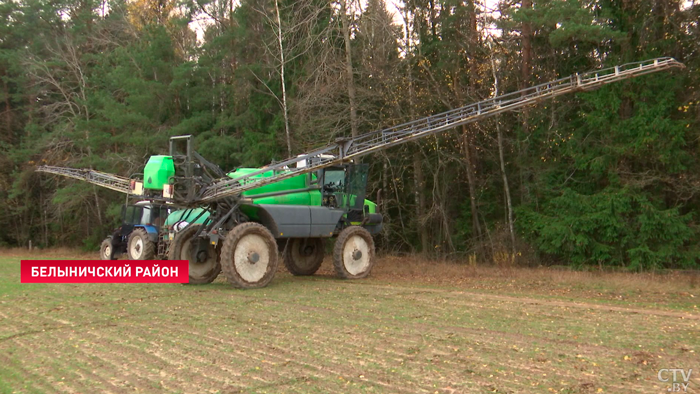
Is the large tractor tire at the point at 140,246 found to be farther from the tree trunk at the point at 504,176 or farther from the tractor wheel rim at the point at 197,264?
the tree trunk at the point at 504,176

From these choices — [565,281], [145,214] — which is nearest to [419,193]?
[565,281]

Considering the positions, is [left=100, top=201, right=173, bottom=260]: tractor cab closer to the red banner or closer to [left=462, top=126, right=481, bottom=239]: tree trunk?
the red banner

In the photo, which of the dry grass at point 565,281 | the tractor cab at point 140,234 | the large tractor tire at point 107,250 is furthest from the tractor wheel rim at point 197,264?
the large tractor tire at point 107,250

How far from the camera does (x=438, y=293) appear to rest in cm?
1273

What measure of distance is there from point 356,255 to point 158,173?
5.27 metres

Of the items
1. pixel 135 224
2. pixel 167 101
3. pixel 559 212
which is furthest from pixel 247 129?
pixel 559 212

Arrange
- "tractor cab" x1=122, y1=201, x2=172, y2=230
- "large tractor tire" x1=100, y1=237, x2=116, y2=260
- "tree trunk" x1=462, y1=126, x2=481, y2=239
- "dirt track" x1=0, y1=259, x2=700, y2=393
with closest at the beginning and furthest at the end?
"dirt track" x1=0, y1=259, x2=700, y2=393
"tractor cab" x1=122, y1=201, x2=172, y2=230
"tree trunk" x1=462, y1=126, x2=481, y2=239
"large tractor tire" x1=100, y1=237, x2=116, y2=260

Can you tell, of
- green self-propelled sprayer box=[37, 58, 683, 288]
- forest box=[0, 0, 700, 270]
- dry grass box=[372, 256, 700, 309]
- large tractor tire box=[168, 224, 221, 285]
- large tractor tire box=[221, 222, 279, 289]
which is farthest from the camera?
forest box=[0, 0, 700, 270]

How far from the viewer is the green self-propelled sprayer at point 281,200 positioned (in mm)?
13008

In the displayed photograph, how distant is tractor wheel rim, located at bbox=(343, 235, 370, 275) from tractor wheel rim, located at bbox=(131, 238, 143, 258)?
9053 millimetres

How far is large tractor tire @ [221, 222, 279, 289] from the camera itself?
1280cm

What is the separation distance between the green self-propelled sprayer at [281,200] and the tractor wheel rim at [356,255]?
0.08ft

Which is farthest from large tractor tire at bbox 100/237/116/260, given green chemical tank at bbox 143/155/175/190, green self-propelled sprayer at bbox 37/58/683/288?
green chemical tank at bbox 143/155/175/190

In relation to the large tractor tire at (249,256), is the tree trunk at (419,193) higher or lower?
higher
